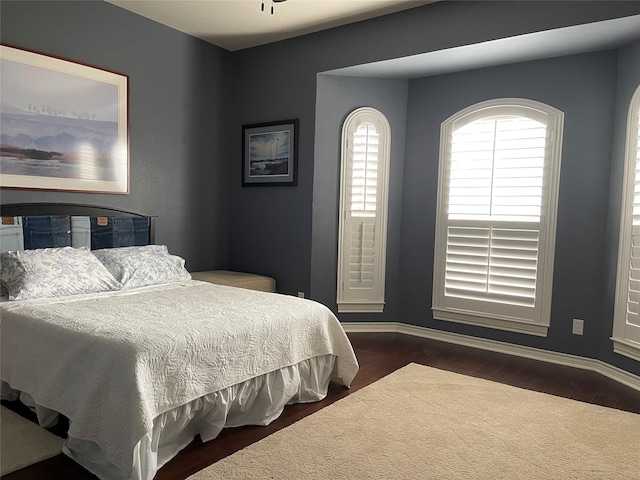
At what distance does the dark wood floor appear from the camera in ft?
7.09

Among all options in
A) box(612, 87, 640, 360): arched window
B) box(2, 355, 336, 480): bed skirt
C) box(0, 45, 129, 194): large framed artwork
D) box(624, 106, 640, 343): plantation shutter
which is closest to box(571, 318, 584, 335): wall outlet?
box(612, 87, 640, 360): arched window

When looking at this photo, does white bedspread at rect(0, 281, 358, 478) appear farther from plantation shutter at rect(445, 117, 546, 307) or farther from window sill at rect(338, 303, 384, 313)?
plantation shutter at rect(445, 117, 546, 307)


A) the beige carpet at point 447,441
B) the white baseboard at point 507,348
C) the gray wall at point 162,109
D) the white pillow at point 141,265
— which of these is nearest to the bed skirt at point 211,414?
the beige carpet at point 447,441

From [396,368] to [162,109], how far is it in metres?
2.96

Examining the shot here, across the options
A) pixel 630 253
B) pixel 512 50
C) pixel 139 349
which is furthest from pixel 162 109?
pixel 630 253

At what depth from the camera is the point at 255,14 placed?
3.97 meters

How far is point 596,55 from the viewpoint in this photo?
12.0ft

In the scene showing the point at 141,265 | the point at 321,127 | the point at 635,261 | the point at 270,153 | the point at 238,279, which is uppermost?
the point at 321,127

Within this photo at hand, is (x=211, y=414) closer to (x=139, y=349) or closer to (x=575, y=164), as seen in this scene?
(x=139, y=349)

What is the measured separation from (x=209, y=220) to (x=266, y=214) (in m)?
0.58

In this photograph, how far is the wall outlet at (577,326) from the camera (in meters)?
3.82

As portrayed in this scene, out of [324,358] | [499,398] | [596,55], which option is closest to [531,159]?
[596,55]

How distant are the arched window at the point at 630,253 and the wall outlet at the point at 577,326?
12.9 inches

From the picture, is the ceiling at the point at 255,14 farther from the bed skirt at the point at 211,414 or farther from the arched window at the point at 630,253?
the bed skirt at the point at 211,414
